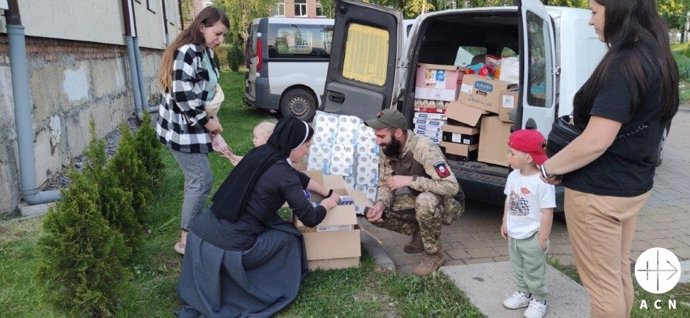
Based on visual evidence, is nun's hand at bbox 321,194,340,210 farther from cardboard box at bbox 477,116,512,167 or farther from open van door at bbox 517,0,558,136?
cardboard box at bbox 477,116,512,167

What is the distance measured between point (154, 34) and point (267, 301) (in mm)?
10885

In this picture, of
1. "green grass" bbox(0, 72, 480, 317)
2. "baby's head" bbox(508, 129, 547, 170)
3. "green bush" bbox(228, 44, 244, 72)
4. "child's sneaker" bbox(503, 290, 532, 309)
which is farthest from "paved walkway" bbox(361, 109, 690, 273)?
"green bush" bbox(228, 44, 244, 72)

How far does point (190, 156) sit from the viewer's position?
3.38 metres

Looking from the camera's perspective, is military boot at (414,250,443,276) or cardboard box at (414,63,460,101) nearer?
military boot at (414,250,443,276)

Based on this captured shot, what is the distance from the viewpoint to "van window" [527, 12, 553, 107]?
3.77 meters

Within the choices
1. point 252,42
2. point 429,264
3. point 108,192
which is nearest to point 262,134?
Answer: point 108,192

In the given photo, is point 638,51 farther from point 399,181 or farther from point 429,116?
point 429,116

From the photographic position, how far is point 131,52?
28.1ft

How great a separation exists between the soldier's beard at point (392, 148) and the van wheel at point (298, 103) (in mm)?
6984

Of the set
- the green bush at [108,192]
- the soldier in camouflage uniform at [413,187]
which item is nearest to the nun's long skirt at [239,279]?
the green bush at [108,192]

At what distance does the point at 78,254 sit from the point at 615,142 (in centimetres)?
244

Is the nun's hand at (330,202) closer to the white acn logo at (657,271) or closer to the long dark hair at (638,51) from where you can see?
the long dark hair at (638,51)

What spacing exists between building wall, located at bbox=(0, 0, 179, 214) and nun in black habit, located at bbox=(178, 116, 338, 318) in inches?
49.4

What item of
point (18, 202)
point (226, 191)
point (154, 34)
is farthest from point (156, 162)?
point (154, 34)
